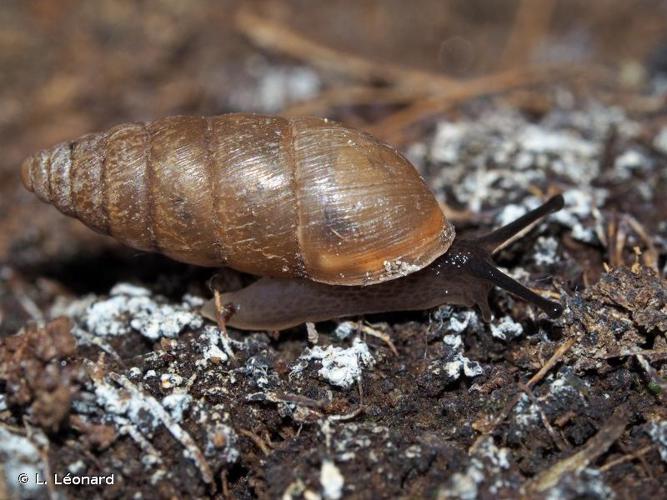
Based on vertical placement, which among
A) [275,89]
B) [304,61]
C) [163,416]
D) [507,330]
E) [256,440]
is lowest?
[256,440]

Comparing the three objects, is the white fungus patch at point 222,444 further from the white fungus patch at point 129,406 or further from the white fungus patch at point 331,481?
the white fungus patch at point 331,481

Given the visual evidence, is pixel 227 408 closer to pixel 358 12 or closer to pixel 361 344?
pixel 361 344

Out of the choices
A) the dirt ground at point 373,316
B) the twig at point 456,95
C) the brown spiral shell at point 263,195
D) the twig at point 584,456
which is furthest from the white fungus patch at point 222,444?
the twig at point 456,95

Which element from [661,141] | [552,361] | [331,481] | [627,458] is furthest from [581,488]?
[661,141]

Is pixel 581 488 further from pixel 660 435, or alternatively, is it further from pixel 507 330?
pixel 507 330

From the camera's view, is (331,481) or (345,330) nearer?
(331,481)

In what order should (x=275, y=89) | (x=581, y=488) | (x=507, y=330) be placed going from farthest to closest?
(x=275, y=89), (x=507, y=330), (x=581, y=488)

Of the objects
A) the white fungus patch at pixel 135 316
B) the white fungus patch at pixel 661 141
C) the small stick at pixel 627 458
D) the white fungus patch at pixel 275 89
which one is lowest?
the white fungus patch at pixel 135 316
